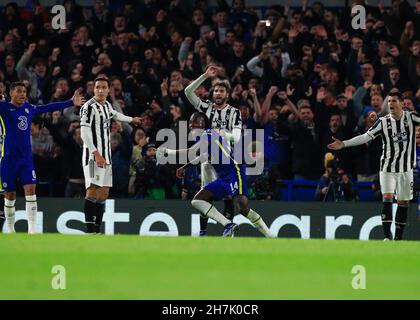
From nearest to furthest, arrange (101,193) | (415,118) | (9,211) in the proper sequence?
(9,211), (101,193), (415,118)

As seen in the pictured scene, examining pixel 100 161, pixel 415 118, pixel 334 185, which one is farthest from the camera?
pixel 334 185

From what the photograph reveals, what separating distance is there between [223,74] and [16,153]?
5.33 metres

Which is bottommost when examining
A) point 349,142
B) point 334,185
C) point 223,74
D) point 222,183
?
point 334,185

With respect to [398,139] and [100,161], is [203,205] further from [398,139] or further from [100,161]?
[398,139]

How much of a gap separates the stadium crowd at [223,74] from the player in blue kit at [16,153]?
131 inches

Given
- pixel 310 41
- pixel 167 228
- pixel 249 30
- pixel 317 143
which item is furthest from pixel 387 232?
pixel 249 30

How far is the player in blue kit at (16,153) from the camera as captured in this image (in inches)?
516

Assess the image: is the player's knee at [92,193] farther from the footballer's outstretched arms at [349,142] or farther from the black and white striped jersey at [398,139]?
the black and white striped jersey at [398,139]

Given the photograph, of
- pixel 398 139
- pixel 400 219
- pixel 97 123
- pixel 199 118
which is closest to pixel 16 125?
pixel 97 123

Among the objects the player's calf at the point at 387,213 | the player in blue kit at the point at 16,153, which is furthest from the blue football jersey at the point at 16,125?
the player's calf at the point at 387,213

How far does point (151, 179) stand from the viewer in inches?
650

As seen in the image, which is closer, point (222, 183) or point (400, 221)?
point (222, 183)

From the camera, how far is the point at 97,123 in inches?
518
